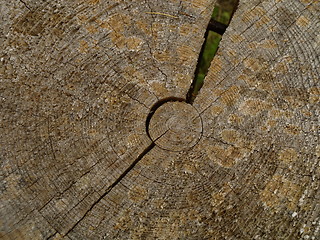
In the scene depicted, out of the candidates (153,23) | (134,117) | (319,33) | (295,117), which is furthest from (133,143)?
(319,33)

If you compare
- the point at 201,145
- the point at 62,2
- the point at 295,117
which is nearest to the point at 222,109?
the point at 201,145

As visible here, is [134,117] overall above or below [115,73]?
below

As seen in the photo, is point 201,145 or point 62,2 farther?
point 62,2

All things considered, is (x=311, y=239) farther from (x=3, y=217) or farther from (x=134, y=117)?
(x=3, y=217)

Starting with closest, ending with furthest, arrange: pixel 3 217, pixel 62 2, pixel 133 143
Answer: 1. pixel 3 217
2. pixel 133 143
3. pixel 62 2

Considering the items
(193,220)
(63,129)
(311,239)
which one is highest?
(63,129)

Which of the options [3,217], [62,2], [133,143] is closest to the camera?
[3,217]

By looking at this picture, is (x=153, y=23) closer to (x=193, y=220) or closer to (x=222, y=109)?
(x=222, y=109)
